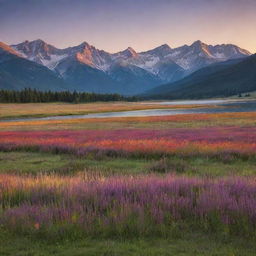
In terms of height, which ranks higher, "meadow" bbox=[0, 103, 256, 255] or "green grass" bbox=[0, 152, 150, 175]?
"meadow" bbox=[0, 103, 256, 255]

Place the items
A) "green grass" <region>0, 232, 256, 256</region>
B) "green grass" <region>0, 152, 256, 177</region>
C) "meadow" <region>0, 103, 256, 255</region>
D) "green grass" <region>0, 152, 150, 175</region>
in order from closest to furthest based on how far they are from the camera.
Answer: "green grass" <region>0, 232, 256, 256</region> → "meadow" <region>0, 103, 256, 255</region> → "green grass" <region>0, 152, 256, 177</region> → "green grass" <region>0, 152, 150, 175</region>

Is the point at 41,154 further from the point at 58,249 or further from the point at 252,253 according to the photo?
the point at 252,253

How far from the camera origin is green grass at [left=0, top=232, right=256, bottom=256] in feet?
22.5

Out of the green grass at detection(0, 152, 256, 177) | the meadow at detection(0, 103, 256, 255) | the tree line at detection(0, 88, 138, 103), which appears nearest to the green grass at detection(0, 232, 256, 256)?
the meadow at detection(0, 103, 256, 255)

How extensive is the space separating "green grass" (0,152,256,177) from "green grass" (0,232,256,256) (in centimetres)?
876

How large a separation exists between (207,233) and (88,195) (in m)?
3.98

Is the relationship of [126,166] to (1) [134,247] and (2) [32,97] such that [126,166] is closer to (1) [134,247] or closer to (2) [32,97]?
(1) [134,247]

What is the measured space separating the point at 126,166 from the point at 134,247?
13211 mm

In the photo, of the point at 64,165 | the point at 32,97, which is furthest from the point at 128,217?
the point at 32,97

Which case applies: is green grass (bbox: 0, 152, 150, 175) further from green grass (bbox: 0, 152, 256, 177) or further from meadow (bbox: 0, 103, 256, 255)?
meadow (bbox: 0, 103, 256, 255)

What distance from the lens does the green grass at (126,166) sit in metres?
18.0

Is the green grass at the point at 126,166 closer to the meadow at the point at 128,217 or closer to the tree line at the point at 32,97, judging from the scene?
the meadow at the point at 128,217

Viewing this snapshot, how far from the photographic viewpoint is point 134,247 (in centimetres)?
715

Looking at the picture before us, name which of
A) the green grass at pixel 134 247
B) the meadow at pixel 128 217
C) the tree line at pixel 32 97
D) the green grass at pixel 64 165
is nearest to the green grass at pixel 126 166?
the green grass at pixel 64 165
